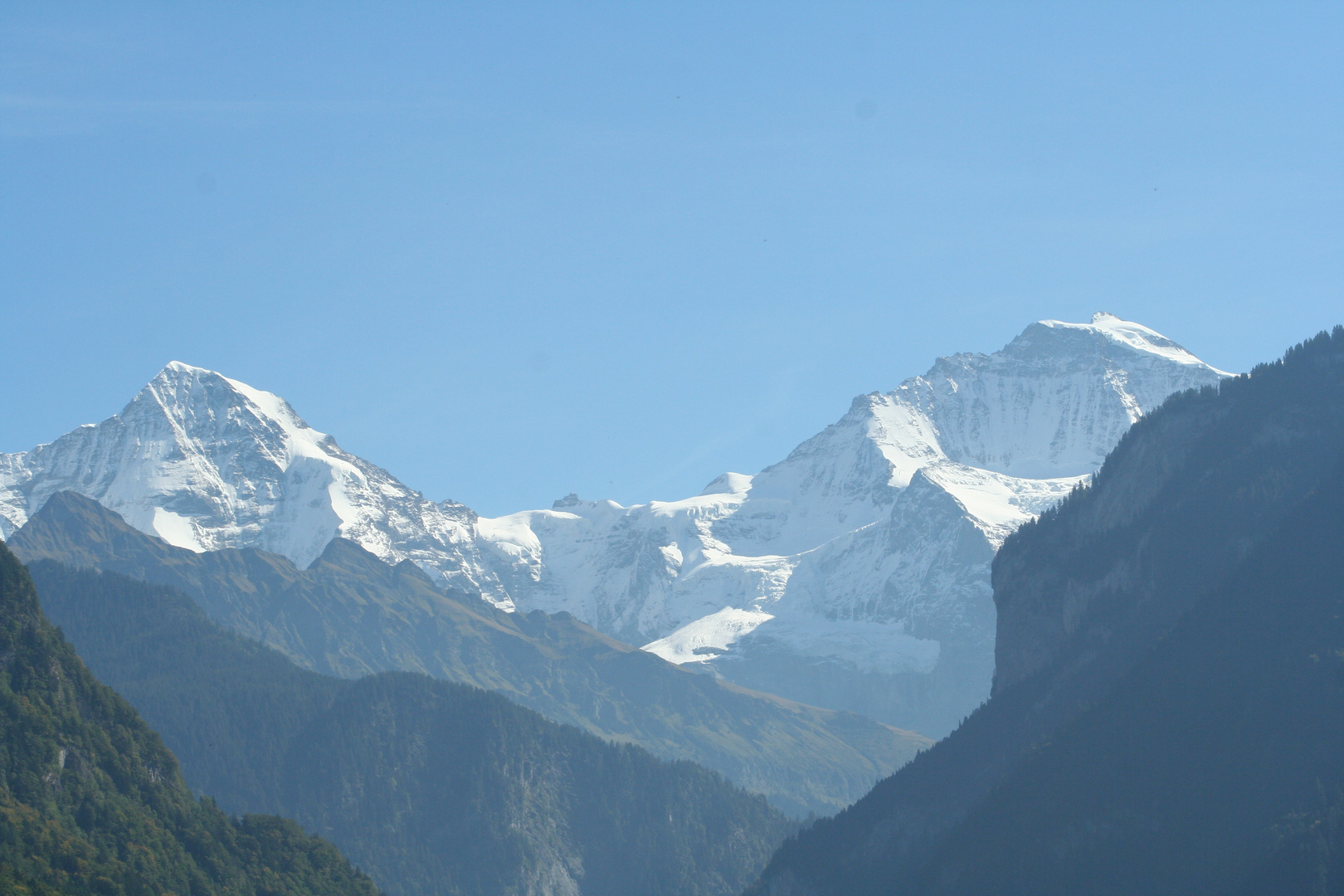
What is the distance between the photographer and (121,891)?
7584 inches

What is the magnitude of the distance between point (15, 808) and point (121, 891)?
1666cm

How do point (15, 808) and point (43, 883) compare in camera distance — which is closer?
point (43, 883)

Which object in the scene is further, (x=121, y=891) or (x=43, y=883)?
(x=121, y=891)

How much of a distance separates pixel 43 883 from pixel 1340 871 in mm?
147933

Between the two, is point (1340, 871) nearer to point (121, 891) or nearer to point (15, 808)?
point (121, 891)

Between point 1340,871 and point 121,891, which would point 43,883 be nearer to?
point 121,891

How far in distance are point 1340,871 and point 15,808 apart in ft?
514

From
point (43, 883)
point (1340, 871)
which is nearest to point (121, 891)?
point (43, 883)

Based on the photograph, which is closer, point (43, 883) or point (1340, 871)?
point (43, 883)

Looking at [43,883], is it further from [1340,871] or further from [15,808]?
[1340,871]

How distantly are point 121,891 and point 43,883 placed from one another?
49.1 feet

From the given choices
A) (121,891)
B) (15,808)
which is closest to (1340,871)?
(121,891)

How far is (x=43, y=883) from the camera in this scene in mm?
178875
